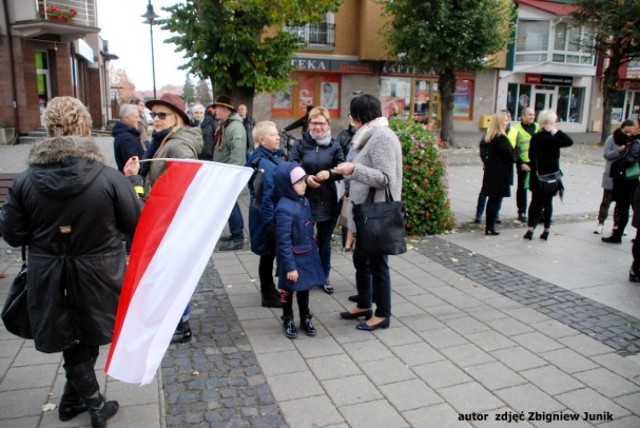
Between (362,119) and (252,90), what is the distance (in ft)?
26.0

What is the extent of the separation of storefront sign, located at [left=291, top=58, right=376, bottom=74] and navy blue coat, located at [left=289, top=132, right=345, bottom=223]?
899 inches

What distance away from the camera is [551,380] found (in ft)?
12.6

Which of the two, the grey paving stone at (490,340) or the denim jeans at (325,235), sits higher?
the denim jeans at (325,235)

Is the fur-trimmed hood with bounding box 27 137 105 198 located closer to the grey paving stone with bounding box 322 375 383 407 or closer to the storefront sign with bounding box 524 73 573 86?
the grey paving stone with bounding box 322 375 383 407

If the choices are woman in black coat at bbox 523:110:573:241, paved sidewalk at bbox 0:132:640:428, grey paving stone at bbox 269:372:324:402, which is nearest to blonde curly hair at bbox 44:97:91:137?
paved sidewalk at bbox 0:132:640:428

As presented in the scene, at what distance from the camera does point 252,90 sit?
39.1ft

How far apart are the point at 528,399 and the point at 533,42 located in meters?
32.9

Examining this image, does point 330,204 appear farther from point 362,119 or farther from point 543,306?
point 543,306

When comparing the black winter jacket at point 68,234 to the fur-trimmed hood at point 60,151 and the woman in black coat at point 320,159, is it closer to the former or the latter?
the fur-trimmed hood at point 60,151

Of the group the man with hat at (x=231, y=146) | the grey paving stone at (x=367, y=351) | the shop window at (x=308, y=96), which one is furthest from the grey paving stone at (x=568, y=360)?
the shop window at (x=308, y=96)

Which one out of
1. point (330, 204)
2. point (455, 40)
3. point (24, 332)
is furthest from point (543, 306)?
point (455, 40)

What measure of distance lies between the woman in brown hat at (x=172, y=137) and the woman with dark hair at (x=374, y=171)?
1187 mm

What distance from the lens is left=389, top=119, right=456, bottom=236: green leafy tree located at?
24.9 feet

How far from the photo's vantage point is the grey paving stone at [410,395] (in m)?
3.49
